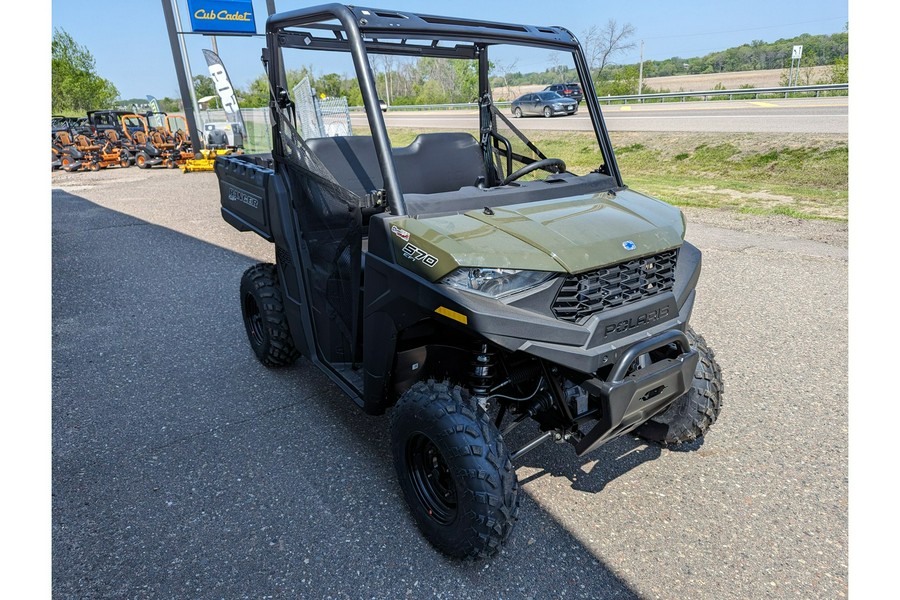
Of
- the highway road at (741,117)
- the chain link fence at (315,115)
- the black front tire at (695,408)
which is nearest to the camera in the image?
the black front tire at (695,408)

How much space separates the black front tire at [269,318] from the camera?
3846 mm

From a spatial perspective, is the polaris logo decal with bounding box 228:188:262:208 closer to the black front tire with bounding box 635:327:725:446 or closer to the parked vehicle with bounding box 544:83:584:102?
the parked vehicle with bounding box 544:83:584:102

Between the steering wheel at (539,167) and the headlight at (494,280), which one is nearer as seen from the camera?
the headlight at (494,280)

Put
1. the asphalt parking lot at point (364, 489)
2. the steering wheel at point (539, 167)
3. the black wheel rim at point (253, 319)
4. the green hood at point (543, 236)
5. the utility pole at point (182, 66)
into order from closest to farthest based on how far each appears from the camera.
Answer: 1. the green hood at point (543, 236)
2. the asphalt parking lot at point (364, 489)
3. the steering wheel at point (539, 167)
4. the black wheel rim at point (253, 319)
5. the utility pole at point (182, 66)

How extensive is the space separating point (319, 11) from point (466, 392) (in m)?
1.81

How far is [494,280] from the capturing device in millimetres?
2176

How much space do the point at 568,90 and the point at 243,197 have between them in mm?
2260

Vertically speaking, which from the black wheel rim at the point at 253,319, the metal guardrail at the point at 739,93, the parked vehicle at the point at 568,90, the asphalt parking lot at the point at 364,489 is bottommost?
the asphalt parking lot at the point at 364,489

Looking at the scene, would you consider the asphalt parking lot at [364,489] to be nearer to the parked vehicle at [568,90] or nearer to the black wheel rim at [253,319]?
the black wheel rim at [253,319]

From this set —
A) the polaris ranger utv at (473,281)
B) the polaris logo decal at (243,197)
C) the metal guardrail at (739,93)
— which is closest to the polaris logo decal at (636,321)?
the polaris ranger utv at (473,281)

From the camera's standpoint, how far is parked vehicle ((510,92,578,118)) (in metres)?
2.85

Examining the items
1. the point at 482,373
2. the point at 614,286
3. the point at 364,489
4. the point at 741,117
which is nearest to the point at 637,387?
the point at 614,286

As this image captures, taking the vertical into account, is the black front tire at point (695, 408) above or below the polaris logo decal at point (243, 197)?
below

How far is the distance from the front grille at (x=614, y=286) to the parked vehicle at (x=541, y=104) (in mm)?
841
